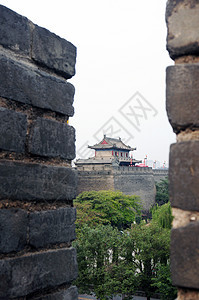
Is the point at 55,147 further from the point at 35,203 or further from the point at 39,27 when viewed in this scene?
the point at 39,27

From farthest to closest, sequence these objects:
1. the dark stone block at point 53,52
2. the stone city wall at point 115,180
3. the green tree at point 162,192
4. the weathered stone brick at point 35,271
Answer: the green tree at point 162,192 → the stone city wall at point 115,180 → the dark stone block at point 53,52 → the weathered stone brick at point 35,271

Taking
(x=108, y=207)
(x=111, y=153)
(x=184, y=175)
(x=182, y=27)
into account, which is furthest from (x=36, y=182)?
(x=111, y=153)

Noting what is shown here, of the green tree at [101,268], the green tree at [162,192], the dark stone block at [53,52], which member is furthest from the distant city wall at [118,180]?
the dark stone block at [53,52]

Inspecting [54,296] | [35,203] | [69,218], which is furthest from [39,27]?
[54,296]

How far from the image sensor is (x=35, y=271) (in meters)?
1.89

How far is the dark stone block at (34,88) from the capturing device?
1.85m

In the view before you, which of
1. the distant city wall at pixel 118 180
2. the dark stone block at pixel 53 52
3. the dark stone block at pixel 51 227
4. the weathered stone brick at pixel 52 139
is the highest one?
the dark stone block at pixel 53 52

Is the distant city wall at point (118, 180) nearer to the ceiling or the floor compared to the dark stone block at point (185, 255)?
nearer to the floor

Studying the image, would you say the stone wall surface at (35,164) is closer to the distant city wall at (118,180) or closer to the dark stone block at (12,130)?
the dark stone block at (12,130)

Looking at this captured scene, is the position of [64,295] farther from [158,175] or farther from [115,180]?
[158,175]

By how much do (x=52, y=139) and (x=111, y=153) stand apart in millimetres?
31170

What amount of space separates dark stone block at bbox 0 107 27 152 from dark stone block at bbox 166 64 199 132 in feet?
3.16

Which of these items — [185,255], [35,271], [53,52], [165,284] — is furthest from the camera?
[165,284]

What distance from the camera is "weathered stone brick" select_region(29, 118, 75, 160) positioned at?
2.01m
